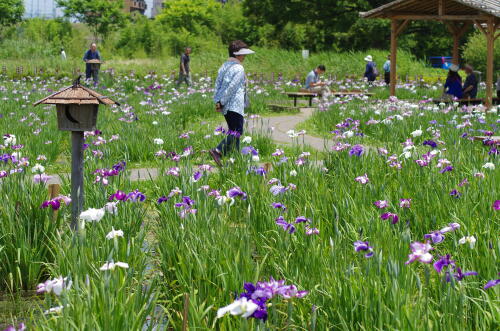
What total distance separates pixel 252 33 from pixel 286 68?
21.6 metres

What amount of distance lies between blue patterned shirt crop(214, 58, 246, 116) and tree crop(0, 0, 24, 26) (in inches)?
1882

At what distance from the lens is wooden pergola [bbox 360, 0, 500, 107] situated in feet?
46.2

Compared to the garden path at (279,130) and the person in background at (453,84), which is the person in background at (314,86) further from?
the person in background at (453,84)

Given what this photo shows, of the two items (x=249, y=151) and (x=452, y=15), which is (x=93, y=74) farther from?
(x=249, y=151)

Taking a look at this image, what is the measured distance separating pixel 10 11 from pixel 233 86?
48.7m

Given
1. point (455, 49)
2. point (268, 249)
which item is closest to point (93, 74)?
point (455, 49)

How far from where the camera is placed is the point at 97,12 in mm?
57906

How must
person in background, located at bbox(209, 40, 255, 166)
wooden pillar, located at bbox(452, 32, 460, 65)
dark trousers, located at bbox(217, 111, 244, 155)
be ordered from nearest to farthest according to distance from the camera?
dark trousers, located at bbox(217, 111, 244, 155), person in background, located at bbox(209, 40, 255, 166), wooden pillar, located at bbox(452, 32, 460, 65)

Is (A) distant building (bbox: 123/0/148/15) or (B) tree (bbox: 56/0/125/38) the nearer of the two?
(B) tree (bbox: 56/0/125/38)

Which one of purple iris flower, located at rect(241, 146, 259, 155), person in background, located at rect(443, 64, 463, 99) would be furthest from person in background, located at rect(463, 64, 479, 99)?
purple iris flower, located at rect(241, 146, 259, 155)

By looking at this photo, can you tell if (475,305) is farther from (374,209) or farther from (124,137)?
(124,137)

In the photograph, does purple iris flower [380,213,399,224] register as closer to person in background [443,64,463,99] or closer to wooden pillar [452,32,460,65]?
person in background [443,64,463,99]

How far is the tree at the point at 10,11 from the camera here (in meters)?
50.3

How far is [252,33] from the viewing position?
4656 centimetres
